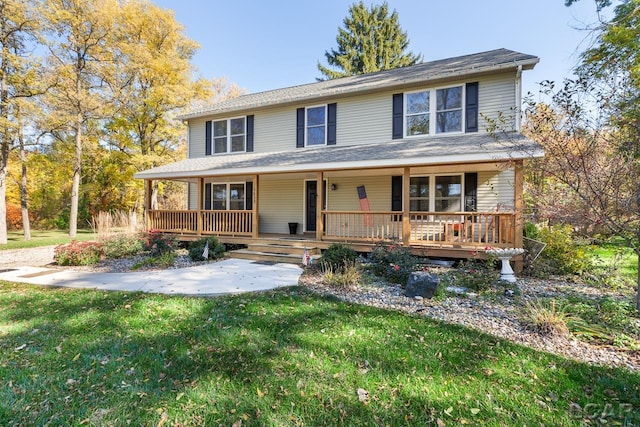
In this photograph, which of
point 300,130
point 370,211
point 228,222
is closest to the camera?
point 370,211

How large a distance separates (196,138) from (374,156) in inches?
362

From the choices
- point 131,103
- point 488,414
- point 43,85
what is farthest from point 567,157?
point 131,103

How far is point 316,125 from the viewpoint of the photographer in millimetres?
11766

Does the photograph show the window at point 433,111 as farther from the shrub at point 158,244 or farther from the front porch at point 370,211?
the shrub at point 158,244

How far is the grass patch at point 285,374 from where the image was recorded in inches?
97.8

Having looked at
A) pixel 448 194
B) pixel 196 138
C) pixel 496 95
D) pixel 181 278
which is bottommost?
pixel 181 278

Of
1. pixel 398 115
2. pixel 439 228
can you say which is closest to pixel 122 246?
pixel 439 228

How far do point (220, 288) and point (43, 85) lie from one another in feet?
52.9

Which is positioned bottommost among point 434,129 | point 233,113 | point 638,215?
point 638,215

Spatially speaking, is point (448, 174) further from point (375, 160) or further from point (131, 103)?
point (131, 103)

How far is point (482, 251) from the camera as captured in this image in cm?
761

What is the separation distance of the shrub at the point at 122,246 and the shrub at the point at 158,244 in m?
0.29

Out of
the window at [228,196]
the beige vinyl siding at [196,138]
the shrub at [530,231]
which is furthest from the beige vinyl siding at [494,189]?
the beige vinyl siding at [196,138]

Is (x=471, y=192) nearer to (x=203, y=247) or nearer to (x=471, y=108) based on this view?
(x=471, y=108)
